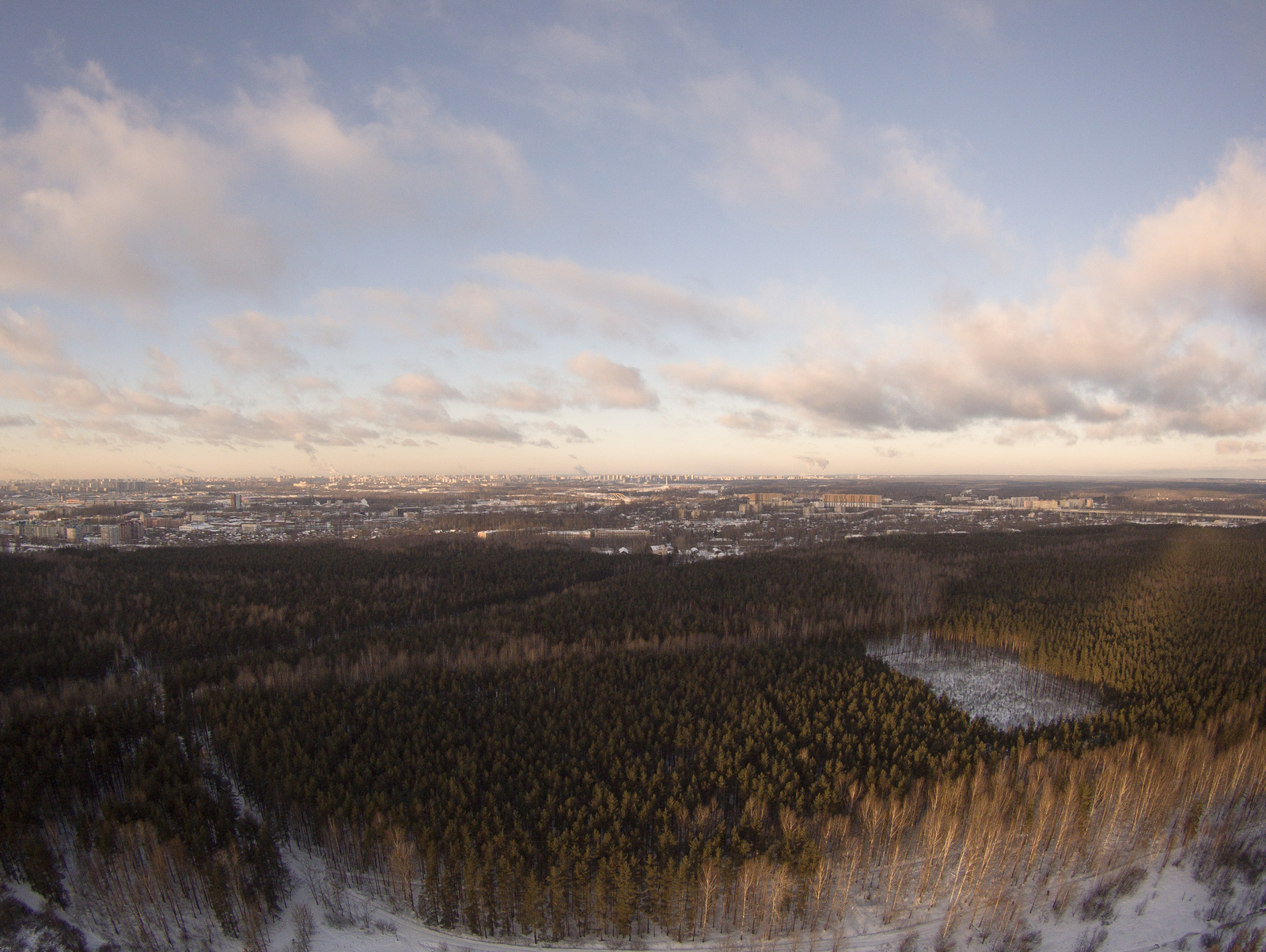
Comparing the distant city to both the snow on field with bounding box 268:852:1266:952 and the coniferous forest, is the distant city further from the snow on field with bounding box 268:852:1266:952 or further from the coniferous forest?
the snow on field with bounding box 268:852:1266:952

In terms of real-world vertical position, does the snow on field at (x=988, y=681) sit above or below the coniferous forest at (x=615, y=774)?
below

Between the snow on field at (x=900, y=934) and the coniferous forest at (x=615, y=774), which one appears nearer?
the snow on field at (x=900, y=934)

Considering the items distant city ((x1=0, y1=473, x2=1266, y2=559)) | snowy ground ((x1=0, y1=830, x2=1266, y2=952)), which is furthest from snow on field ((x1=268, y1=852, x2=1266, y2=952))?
distant city ((x1=0, y1=473, x2=1266, y2=559))

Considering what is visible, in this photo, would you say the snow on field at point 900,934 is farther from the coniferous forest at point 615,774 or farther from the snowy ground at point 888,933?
the coniferous forest at point 615,774

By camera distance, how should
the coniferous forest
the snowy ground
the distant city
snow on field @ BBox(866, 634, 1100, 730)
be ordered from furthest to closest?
1. the distant city
2. snow on field @ BBox(866, 634, 1100, 730)
3. the coniferous forest
4. the snowy ground

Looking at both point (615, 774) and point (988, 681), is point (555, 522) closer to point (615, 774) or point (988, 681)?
point (988, 681)

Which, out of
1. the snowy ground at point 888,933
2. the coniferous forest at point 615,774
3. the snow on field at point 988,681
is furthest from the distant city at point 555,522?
the snowy ground at point 888,933

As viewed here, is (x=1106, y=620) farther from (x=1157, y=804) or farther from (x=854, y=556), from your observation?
(x=854, y=556)

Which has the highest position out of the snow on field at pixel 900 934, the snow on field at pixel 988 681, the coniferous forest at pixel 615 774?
the coniferous forest at pixel 615 774
